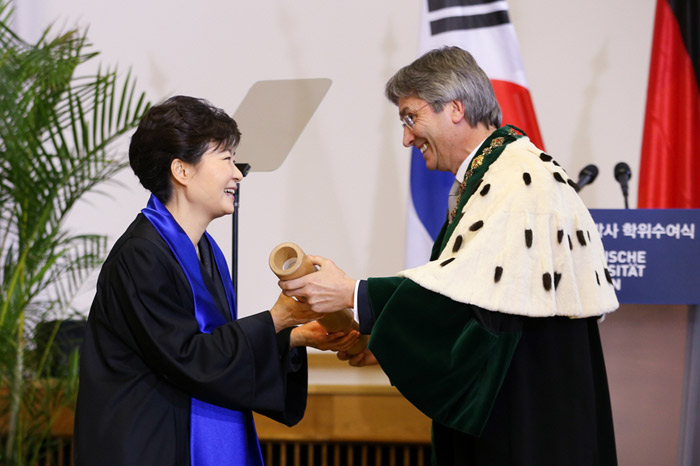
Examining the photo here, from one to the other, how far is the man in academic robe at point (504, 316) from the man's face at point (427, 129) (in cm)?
20

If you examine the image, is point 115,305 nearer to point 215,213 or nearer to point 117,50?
point 215,213

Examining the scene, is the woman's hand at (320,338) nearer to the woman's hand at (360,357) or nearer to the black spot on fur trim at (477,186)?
the woman's hand at (360,357)

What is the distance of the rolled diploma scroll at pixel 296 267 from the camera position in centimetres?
188

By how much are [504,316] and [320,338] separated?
23.1 inches

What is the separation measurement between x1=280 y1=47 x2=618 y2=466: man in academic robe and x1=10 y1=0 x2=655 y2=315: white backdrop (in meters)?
2.05

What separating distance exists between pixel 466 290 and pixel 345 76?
2.55 meters

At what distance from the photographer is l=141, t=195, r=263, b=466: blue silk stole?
180 cm

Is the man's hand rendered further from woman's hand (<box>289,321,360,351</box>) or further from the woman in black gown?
woman's hand (<box>289,321,360,351</box>)

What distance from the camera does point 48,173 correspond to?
2.95 meters

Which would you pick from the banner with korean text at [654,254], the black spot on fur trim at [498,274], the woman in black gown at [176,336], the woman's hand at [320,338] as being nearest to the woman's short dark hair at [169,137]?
the woman in black gown at [176,336]

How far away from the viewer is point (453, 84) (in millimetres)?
2146

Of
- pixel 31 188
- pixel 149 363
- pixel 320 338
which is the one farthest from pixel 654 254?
pixel 31 188

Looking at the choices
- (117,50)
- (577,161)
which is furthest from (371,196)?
(117,50)

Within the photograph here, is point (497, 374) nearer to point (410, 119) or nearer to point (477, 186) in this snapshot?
point (477, 186)
